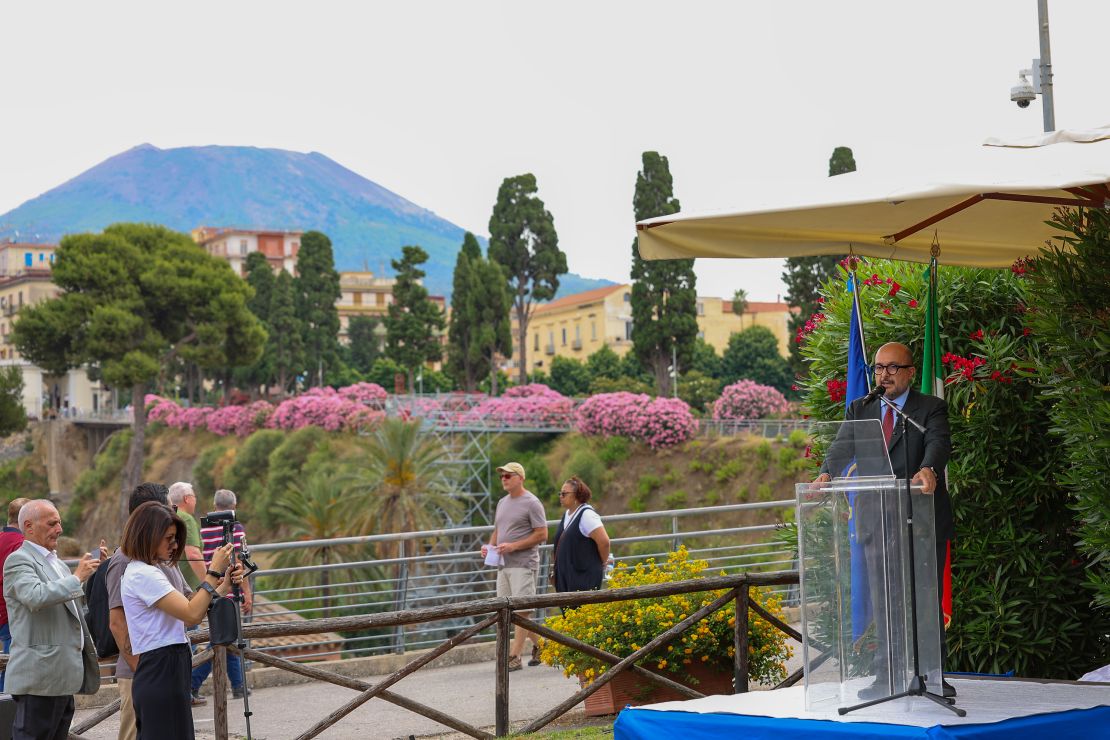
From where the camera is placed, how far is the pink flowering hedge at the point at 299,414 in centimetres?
4862

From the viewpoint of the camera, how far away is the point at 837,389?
23.5 ft

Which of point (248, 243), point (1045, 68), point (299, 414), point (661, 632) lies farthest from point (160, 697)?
point (248, 243)

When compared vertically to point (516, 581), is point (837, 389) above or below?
above

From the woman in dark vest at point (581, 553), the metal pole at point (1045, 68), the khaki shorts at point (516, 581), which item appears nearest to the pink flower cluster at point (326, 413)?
the khaki shorts at point (516, 581)

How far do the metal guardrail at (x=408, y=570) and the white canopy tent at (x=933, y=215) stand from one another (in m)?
2.75

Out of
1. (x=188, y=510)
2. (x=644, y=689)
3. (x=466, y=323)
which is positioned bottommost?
(x=644, y=689)

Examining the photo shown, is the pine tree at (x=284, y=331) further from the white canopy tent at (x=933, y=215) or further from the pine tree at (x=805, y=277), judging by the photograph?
the white canopy tent at (x=933, y=215)

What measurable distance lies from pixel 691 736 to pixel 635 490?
3456 cm

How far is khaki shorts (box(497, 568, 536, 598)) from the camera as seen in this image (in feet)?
32.1

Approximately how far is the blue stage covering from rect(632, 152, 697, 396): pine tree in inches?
1538

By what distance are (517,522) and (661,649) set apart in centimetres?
241

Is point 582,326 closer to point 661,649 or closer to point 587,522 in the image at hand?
point 587,522

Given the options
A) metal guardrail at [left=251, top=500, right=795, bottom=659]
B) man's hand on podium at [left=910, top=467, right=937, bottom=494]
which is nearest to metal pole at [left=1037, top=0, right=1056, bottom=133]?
metal guardrail at [left=251, top=500, right=795, bottom=659]

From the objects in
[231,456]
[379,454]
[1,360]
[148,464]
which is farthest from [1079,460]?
[1,360]
